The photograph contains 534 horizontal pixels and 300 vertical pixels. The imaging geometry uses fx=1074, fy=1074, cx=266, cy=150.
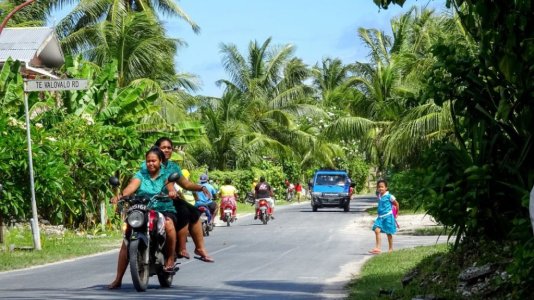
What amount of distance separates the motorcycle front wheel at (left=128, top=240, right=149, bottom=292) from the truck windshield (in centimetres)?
4058

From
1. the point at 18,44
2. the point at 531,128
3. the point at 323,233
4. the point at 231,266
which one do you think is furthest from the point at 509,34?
the point at 18,44

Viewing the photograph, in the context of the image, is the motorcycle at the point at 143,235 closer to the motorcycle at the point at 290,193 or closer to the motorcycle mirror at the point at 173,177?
the motorcycle mirror at the point at 173,177

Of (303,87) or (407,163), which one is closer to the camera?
(407,163)

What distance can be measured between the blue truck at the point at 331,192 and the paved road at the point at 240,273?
2264cm

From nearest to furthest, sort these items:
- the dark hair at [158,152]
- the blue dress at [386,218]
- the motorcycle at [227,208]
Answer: the dark hair at [158,152], the blue dress at [386,218], the motorcycle at [227,208]

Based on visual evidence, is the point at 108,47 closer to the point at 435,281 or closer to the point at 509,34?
the point at 435,281

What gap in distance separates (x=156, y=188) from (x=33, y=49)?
23.9 meters

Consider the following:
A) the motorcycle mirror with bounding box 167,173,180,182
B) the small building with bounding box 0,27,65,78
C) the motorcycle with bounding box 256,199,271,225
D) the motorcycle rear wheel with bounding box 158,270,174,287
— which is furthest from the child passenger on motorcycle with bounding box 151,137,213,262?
the motorcycle with bounding box 256,199,271,225

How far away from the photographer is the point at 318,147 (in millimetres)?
68625

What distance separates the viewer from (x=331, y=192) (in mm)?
52406

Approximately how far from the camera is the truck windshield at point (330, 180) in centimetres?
5297

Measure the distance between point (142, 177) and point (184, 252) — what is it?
111 centimetres

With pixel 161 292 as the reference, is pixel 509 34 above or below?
above

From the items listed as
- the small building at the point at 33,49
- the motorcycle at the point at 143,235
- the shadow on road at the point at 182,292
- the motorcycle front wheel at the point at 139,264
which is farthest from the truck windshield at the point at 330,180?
the motorcycle front wheel at the point at 139,264
